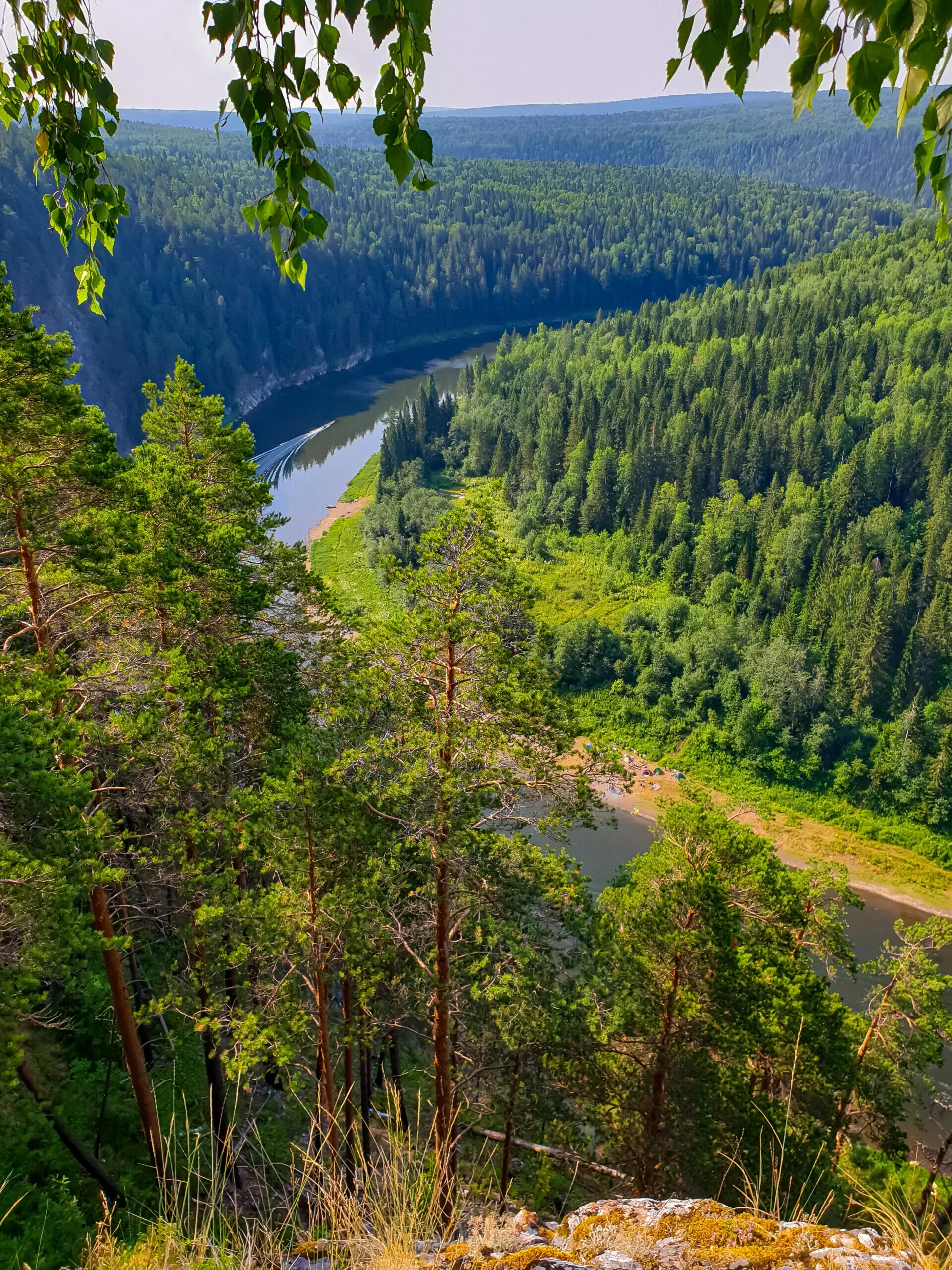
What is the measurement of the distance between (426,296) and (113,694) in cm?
14150

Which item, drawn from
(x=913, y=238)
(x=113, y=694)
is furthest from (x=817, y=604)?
(x=913, y=238)

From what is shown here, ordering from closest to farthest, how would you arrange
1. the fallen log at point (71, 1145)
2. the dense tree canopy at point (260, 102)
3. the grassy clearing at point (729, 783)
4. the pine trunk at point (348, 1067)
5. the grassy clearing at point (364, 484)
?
the dense tree canopy at point (260, 102) < the pine trunk at point (348, 1067) < the fallen log at point (71, 1145) < the grassy clearing at point (729, 783) < the grassy clearing at point (364, 484)

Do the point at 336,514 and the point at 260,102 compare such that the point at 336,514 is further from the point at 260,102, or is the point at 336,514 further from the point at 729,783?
the point at 260,102

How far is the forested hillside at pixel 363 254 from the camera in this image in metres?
93.8

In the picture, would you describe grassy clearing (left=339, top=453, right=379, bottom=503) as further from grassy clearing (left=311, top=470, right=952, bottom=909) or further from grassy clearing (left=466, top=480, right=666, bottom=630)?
grassy clearing (left=466, top=480, right=666, bottom=630)

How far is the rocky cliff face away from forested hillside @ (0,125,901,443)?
87431mm

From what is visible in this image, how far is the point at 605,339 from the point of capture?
297ft

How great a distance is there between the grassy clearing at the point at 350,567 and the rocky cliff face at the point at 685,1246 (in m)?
43.5

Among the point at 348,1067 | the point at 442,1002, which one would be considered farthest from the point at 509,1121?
the point at 442,1002

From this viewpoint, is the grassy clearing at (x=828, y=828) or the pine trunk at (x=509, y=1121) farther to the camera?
the grassy clearing at (x=828, y=828)

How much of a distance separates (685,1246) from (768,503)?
55.3 meters

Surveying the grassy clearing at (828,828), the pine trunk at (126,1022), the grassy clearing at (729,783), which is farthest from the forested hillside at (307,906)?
the grassy clearing at (828,828)

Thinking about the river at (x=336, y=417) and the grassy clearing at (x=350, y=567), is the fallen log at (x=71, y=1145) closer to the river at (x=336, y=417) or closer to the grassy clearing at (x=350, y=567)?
the grassy clearing at (x=350, y=567)

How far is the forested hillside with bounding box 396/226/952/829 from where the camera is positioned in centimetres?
4209
